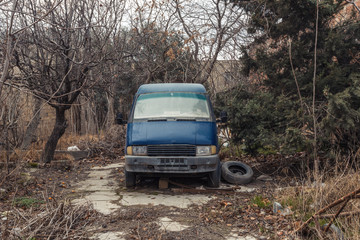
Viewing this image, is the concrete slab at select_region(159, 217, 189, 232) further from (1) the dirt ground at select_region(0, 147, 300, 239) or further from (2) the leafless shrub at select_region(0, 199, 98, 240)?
(2) the leafless shrub at select_region(0, 199, 98, 240)

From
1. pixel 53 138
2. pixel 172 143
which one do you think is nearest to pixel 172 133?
pixel 172 143

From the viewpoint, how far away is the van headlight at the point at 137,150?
648 cm

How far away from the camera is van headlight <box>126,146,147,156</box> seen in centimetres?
648

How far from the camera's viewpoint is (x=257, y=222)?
4.59 metres

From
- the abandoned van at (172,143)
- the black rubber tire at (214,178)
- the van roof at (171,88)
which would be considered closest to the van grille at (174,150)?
the abandoned van at (172,143)

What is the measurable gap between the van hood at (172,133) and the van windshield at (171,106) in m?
0.27

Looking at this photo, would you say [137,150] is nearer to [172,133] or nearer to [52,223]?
[172,133]

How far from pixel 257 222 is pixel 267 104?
367cm

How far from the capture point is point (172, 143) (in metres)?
6.39

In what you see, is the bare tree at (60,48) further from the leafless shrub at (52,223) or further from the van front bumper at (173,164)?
the leafless shrub at (52,223)

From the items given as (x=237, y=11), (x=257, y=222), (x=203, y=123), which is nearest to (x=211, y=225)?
(x=257, y=222)

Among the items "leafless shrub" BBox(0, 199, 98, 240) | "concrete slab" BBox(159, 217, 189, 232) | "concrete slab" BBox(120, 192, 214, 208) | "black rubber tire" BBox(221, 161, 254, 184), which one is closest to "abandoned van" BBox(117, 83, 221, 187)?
"concrete slab" BBox(120, 192, 214, 208)

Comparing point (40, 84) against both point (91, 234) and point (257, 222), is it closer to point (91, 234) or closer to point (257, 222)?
point (91, 234)

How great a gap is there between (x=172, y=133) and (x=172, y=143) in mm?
216
